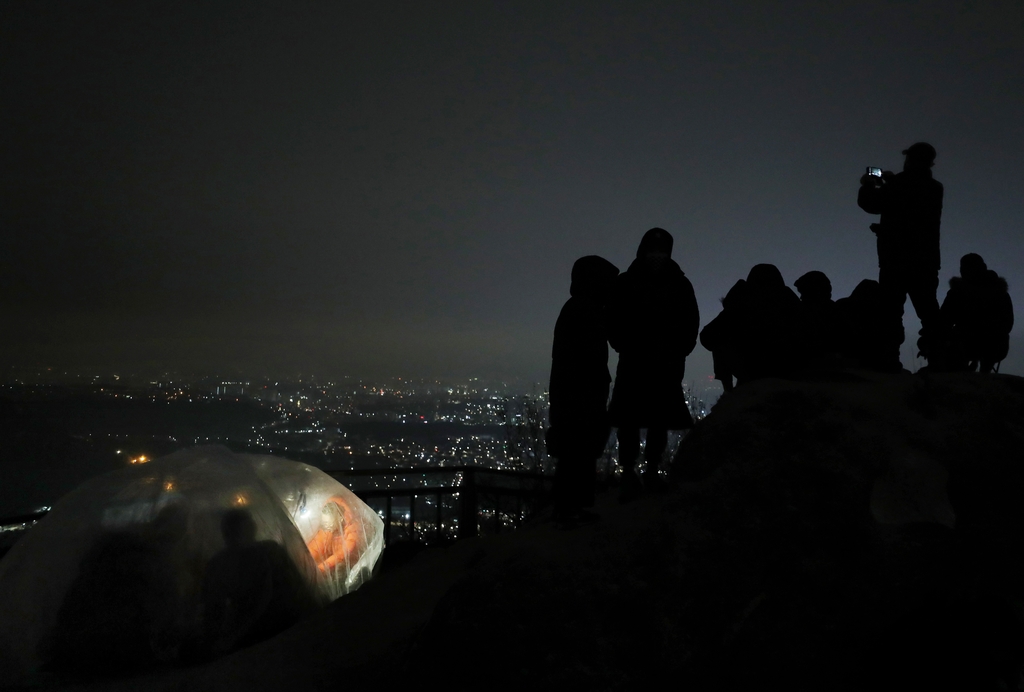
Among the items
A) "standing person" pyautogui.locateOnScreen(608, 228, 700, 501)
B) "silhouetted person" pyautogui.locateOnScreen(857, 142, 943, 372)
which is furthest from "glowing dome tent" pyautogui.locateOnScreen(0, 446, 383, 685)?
"silhouetted person" pyautogui.locateOnScreen(857, 142, 943, 372)

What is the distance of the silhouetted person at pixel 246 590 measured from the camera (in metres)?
4.49

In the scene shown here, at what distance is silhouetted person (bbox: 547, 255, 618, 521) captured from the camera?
15.1 feet

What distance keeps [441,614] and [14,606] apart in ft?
11.6

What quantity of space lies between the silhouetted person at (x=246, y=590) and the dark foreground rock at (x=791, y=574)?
0.94m

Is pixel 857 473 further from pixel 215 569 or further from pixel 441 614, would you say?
pixel 215 569

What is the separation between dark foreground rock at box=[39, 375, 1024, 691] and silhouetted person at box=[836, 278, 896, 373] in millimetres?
2045

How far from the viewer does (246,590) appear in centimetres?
468

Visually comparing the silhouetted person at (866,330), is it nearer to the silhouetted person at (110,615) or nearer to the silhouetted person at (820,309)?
the silhouetted person at (820,309)

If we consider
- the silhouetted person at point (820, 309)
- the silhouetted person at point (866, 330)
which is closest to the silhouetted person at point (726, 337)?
the silhouetted person at point (820, 309)

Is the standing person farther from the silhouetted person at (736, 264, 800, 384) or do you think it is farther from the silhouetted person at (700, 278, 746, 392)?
the silhouetted person at (736, 264, 800, 384)

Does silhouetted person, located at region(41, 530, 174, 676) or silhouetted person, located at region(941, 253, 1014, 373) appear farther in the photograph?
silhouetted person, located at region(941, 253, 1014, 373)

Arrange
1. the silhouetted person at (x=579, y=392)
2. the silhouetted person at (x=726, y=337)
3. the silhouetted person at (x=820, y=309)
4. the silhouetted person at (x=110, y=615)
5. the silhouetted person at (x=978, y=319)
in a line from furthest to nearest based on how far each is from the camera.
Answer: the silhouetted person at (x=978, y=319) → the silhouetted person at (x=820, y=309) → the silhouetted person at (x=726, y=337) → the silhouetted person at (x=579, y=392) → the silhouetted person at (x=110, y=615)

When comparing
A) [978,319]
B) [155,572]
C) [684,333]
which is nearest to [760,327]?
[684,333]

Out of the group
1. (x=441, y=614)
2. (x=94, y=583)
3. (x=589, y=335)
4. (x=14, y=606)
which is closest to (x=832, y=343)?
(x=589, y=335)
